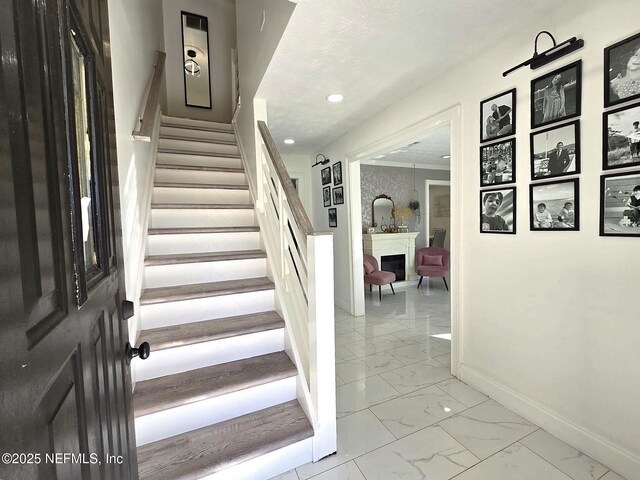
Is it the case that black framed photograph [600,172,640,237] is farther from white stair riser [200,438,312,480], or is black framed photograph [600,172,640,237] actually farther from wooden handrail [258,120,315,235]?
white stair riser [200,438,312,480]

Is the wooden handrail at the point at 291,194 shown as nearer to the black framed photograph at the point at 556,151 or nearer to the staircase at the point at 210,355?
the staircase at the point at 210,355

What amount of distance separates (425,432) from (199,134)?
3.77 metres

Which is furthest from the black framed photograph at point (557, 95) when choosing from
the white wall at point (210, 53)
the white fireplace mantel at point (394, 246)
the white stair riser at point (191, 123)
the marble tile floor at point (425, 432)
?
the white wall at point (210, 53)

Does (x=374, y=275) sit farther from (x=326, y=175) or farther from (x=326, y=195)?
(x=326, y=175)

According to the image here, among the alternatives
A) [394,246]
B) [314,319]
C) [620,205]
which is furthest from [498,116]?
[394,246]

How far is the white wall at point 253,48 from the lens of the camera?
1.89 metres

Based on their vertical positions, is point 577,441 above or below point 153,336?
below

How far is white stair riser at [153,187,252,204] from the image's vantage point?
265 cm

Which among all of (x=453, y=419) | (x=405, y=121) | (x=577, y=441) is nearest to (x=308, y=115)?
(x=405, y=121)

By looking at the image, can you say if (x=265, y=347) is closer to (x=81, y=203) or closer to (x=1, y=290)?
(x=81, y=203)

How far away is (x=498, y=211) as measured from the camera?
6.64 ft

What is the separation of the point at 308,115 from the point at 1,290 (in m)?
3.16

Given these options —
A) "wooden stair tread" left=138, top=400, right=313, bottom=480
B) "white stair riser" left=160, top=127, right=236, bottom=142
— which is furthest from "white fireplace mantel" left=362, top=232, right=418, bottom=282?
"wooden stair tread" left=138, top=400, right=313, bottom=480

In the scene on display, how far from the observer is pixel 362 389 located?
2.32 metres
